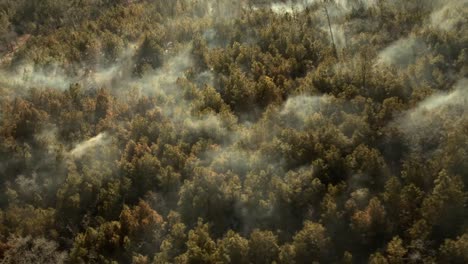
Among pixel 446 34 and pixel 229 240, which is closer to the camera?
pixel 229 240

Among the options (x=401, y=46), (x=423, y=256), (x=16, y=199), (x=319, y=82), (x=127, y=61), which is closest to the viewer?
(x=423, y=256)

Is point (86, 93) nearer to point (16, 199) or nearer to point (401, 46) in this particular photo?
point (16, 199)

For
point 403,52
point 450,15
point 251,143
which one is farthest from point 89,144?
point 450,15

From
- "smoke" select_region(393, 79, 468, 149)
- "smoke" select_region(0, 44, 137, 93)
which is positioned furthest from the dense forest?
"smoke" select_region(0, 44, 137, 93)

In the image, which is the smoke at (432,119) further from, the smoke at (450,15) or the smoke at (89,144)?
the smoke at (89,144)

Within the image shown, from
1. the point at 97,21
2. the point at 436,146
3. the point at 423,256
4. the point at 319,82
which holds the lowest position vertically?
the point at 423,256

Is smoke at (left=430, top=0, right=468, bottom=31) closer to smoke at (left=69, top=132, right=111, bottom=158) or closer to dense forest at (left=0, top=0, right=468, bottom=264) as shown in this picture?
dense forest at (left=0, top=0, right=468, bottom=264)

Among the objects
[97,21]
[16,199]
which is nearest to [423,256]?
[16,199]
